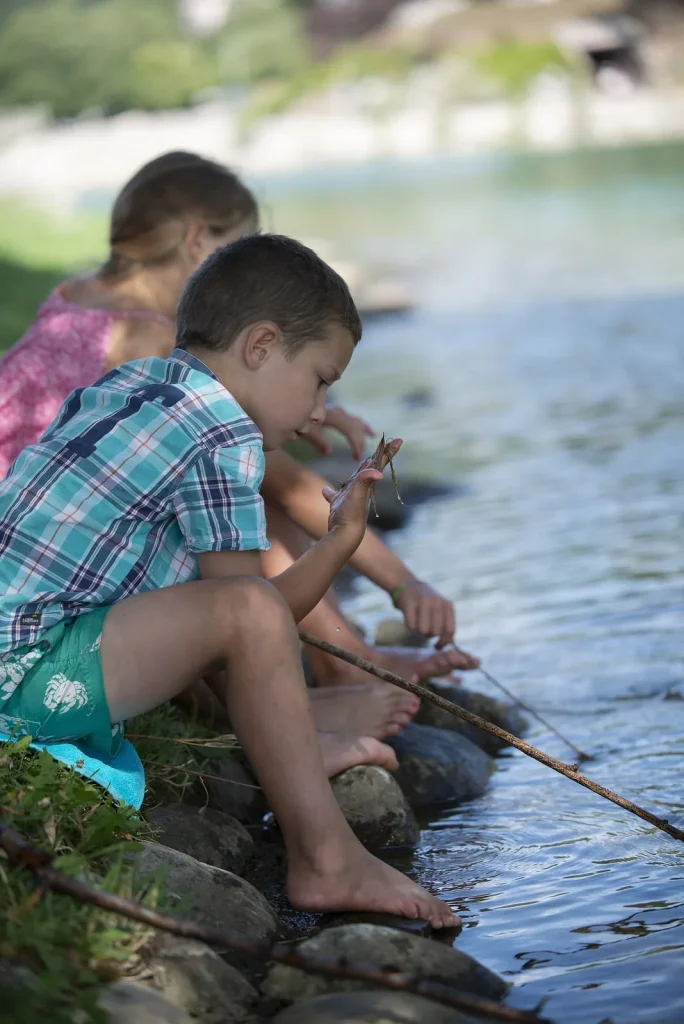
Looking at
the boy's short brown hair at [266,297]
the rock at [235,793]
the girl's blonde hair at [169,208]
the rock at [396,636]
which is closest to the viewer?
the boy's short brown hair at [266,297]

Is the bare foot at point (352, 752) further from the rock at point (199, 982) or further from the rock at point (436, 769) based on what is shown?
the rock at point (199, 982)

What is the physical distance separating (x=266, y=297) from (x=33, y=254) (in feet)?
46.4

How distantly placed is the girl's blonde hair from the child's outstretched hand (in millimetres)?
1551

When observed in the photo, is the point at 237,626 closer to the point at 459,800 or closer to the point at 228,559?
the point at 228,559

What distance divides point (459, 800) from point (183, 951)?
1.29m

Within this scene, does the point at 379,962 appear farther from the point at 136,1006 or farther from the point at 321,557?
the point at 321,557

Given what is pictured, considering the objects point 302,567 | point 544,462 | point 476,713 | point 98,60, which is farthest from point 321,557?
point 98,60

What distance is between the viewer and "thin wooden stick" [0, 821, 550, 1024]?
197cm

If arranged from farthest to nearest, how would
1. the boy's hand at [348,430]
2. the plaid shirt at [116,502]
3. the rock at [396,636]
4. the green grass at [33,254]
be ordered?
the green grass at [33,254], the rock at [396,636], the boy's hand at [348,430], the plaid shirt at [116,502]

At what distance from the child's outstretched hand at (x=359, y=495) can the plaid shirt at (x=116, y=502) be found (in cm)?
14

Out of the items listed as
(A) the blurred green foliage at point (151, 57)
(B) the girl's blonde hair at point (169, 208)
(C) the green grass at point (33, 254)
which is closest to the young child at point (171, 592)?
(B) the girl's blonde hair at point (169, 208)

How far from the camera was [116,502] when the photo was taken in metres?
2.58

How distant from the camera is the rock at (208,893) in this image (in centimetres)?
244

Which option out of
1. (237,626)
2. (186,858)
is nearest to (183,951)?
(186,858)
